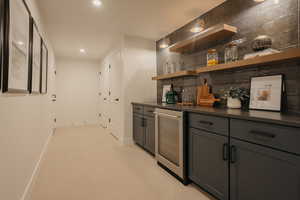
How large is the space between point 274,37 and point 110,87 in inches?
146

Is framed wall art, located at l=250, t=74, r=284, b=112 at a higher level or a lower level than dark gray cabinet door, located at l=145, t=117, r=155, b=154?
higher

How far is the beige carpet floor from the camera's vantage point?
179 cm

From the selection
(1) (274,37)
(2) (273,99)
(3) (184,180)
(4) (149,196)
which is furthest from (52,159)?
(1) (274,37)

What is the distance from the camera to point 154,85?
3.78m

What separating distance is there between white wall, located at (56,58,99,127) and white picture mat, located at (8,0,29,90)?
174 inches

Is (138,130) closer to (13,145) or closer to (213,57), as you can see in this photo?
(213,57)

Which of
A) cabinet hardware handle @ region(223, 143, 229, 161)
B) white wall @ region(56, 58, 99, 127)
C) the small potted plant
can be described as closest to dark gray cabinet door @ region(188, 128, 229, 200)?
cabinet hardware handle @ region(223, 143, 229, 161)

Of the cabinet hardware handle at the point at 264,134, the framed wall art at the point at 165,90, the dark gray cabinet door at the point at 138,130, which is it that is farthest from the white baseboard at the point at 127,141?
the cabinet hardware handle at the point at 264,134

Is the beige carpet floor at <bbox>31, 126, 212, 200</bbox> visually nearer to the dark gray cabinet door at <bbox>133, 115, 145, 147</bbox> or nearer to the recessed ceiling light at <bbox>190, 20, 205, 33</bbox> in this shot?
the dark gray cabinet door at <bbox>133, 115, 145, 147</bbox>

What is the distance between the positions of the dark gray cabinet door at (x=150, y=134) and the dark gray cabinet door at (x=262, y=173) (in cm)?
152

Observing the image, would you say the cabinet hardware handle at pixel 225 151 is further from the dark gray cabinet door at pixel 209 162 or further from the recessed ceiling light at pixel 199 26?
the recessed ceiling light at pixel 199 26

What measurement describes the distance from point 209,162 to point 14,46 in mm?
1924

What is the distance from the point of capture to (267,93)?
1.71m

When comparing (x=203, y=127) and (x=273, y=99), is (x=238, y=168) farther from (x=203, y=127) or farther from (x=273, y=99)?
(x=273, y=99)
